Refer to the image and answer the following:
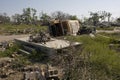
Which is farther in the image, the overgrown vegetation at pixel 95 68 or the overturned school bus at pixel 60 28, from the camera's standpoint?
the overturned school bus at pixel 60 28

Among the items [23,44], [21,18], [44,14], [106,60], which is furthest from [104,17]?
[106,60]

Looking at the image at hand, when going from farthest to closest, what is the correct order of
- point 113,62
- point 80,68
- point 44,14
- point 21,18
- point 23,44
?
point 21,18 → point 44,14 → point 23,44 → point 113,62 → point 80,68

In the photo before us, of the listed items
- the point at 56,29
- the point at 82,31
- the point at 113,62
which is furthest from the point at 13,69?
the point at 82,31

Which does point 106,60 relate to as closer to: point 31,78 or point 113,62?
point 113,62

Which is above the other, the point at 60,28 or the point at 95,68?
the point at 60,28

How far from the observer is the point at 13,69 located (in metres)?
9.07

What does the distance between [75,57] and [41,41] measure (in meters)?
5.89

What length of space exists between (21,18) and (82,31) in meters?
47.5

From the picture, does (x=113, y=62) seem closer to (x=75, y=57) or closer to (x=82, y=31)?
(x=75, y=57)

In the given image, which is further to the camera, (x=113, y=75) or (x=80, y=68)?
(x=113, y=75)

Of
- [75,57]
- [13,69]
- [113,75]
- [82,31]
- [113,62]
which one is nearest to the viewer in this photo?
[75,57]

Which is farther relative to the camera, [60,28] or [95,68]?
[60,28]

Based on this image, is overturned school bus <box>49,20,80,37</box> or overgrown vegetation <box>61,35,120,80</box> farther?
overturned school bus <box>49,20,80,37</box>

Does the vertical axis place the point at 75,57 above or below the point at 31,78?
above
